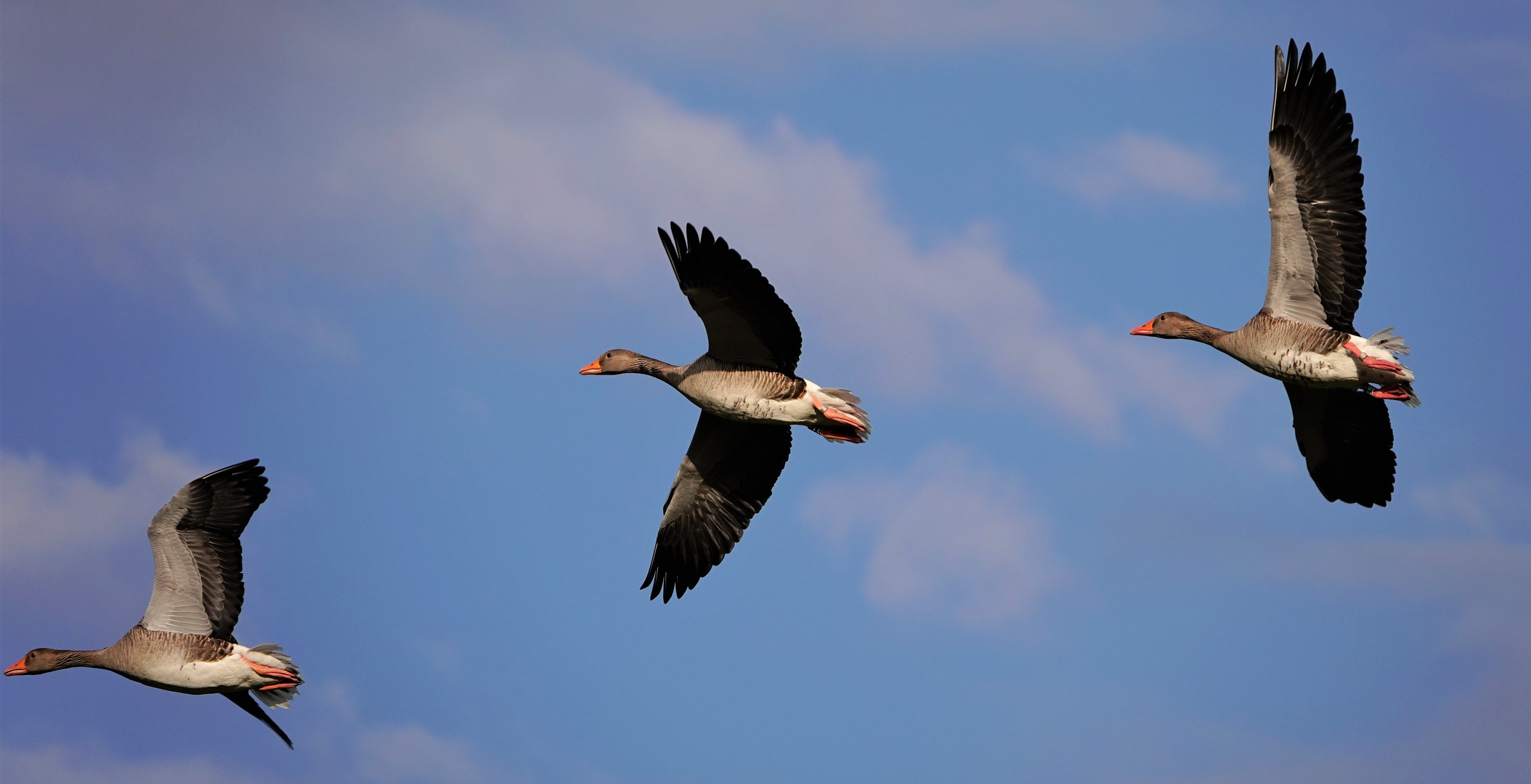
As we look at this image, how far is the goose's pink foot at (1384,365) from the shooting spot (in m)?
18.3

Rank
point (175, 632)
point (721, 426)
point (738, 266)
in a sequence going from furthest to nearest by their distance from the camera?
point (721, 426)
point (175, 632)
point (738, 266)

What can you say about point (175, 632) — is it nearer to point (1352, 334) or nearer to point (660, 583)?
point (660, 583)

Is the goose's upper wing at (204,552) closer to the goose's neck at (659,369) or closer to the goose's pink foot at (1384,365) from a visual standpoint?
the goose's neck at (659,369)

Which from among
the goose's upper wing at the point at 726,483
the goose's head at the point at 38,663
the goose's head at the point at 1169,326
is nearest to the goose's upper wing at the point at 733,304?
the goose's upper wing at the point at 726,483

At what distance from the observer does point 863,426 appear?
18703 mm

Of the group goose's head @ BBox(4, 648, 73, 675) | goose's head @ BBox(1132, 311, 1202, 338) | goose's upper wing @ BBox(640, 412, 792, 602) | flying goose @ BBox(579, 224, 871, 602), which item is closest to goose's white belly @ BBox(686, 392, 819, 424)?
flying goose @ BBox(579, 224, 871, 602)

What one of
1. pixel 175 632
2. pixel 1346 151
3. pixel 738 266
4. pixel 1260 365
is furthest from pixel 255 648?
pixel 1346 151

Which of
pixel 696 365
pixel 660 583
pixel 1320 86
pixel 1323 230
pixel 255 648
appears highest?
pixel 1320 86

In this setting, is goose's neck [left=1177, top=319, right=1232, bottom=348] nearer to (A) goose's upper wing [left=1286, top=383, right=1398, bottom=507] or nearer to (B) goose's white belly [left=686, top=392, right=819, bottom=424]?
(A) goose's upper wing [left=1286, top=383, right=1398, bottom=507]

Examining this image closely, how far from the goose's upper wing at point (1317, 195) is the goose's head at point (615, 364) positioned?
7.39 m

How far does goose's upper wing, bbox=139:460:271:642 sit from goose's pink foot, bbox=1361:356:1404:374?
12.1 m

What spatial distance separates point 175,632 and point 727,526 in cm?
629

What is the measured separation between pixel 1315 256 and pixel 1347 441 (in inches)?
107

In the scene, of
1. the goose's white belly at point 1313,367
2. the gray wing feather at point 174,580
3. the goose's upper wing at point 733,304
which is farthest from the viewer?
the goose's white belly at point 1313,367
